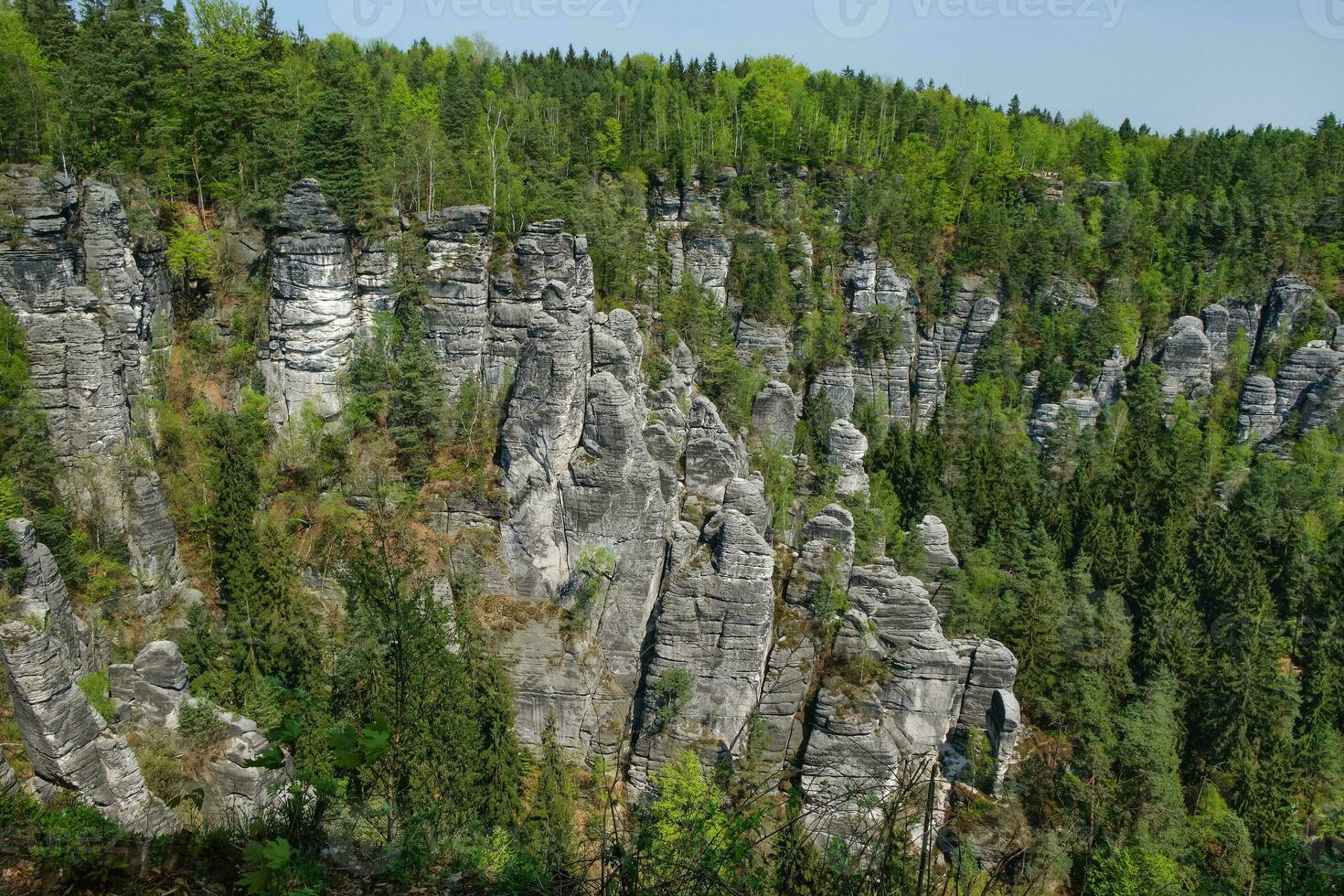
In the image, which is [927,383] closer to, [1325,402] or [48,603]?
[1325,402]

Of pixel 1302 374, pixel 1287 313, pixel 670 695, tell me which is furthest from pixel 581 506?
pixel 1287 313

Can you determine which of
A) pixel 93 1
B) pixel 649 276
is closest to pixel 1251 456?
pixel 649 276

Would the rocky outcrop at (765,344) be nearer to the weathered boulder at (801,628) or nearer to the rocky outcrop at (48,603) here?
the weathered boulder at (801,628)

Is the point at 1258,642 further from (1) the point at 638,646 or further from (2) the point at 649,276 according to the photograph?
(2) the point at 649,276

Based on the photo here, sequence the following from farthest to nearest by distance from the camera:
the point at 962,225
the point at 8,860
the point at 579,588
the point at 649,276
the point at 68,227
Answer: the point at 962,225 → the point at 649,276 → the point at 579,588 → the point at 68,227 → the point at 8,860

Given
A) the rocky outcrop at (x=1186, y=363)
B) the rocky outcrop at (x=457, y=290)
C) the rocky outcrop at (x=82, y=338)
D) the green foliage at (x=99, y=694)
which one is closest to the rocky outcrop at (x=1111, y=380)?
Result: the rocky outcrop at (x=1186, y=363)
